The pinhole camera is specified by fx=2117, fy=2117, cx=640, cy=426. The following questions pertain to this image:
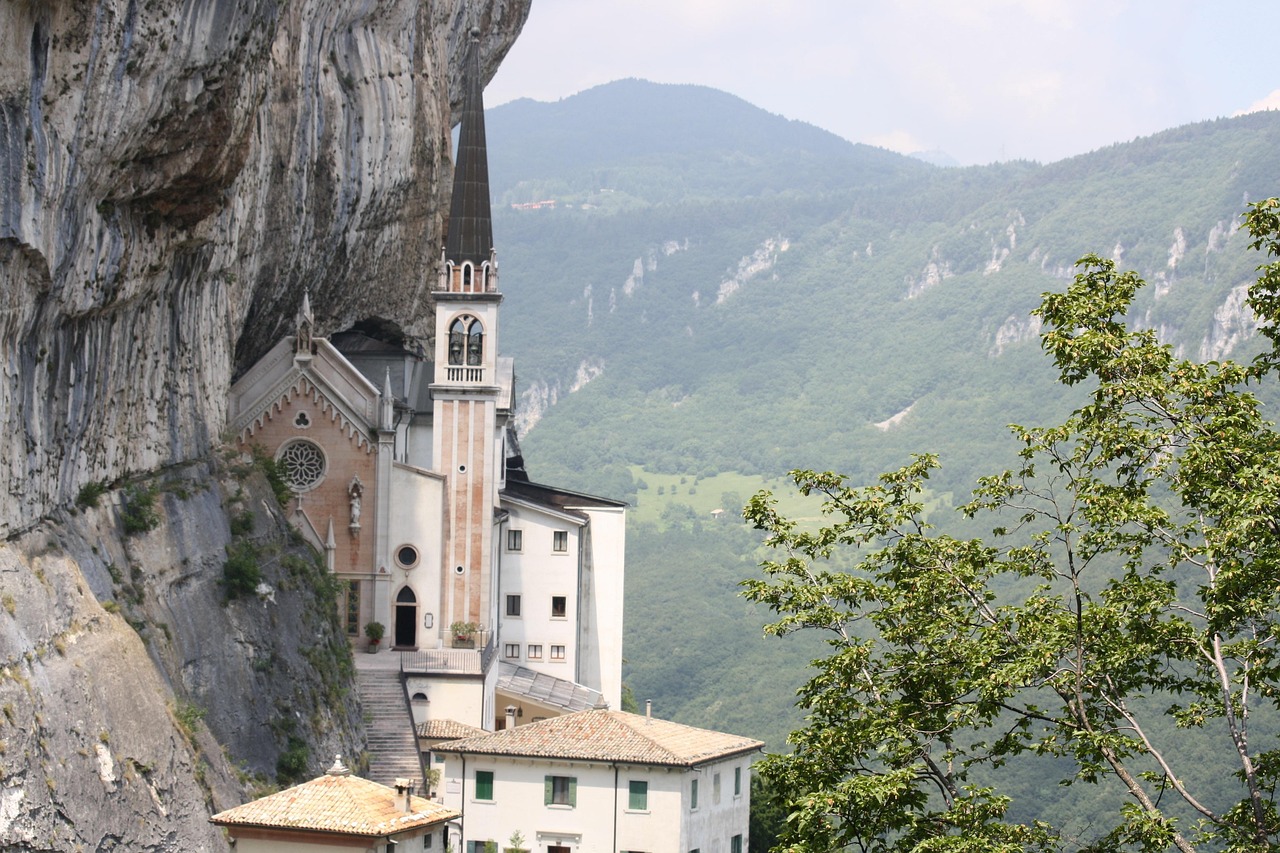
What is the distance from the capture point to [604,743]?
5225cm

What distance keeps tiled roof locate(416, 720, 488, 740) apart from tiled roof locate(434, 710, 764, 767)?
7.64 m

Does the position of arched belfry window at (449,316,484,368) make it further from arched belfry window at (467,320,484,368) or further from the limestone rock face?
the limestone rock face

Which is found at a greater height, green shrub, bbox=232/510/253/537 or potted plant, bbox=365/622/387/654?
green shrub, bbox=232/510/253/537

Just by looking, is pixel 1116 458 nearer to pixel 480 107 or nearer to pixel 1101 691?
pixel 1101 691

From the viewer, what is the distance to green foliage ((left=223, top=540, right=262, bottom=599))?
167ft

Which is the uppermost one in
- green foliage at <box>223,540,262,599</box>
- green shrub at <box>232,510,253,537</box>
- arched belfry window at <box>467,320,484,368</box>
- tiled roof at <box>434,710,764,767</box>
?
arched belfry window at <box>467,320,484,368</box>

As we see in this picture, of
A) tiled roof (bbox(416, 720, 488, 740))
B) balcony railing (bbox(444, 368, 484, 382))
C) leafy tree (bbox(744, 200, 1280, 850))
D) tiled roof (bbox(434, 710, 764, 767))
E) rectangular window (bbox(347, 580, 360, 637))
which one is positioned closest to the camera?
leafy tree (bbox(744, 200, 1280, 850))

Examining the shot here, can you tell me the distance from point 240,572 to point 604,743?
9.84m

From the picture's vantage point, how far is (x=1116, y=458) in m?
23.8

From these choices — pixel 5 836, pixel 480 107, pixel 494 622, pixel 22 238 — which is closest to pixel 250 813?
pixel 5 836

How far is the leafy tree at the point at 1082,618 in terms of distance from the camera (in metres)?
21.8

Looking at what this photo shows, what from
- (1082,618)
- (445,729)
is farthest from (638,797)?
(1082,618)

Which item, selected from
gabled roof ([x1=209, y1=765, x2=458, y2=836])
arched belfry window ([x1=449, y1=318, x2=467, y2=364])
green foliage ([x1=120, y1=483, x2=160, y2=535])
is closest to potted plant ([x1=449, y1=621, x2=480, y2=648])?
arched belfry window ([x1=449, y1=318, x2=467, y2=364])

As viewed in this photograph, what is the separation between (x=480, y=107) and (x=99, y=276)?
33.9 m
